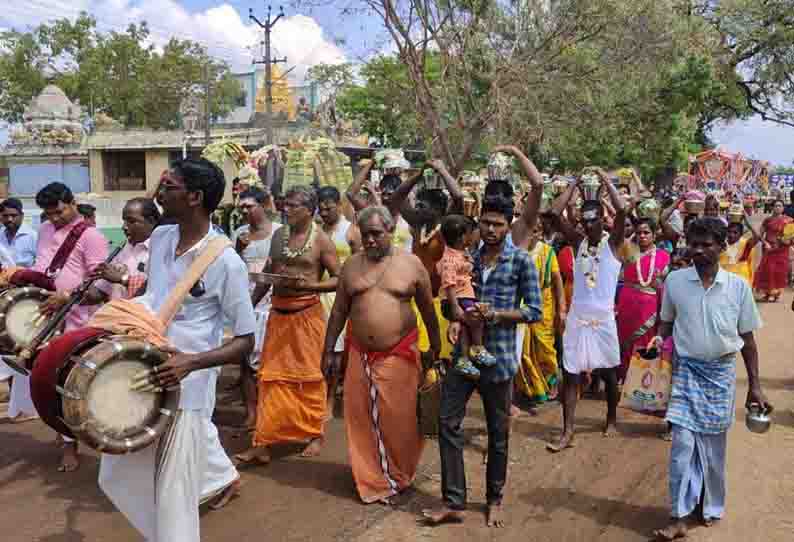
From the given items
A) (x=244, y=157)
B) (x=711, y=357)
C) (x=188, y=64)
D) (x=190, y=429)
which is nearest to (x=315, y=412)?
(x=190, y=429)

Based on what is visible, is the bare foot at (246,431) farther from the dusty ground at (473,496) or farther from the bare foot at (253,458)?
the bare foot at (253,458)

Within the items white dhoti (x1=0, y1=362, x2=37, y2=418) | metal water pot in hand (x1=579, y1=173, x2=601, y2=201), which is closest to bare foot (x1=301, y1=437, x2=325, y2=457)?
white dhoti (x1=0, y1=362, x2=37, y2=418)

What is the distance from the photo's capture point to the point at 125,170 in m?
37.4

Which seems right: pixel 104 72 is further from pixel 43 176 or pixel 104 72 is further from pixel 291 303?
pixel 291 303

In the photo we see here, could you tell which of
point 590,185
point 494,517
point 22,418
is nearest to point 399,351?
point 494,517

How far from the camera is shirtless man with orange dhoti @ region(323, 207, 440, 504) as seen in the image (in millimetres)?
4816

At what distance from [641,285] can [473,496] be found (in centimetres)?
275

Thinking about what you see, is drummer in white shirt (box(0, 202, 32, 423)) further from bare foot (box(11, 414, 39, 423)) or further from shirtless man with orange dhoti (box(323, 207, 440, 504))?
shirtless man with orange dhoti (box(323, 207, 440, 504))

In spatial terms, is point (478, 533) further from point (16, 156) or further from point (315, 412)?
point (16, 156)

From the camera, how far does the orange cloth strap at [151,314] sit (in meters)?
3.08

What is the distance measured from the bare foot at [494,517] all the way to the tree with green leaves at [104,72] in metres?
43.1

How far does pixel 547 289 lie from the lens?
7023 mm

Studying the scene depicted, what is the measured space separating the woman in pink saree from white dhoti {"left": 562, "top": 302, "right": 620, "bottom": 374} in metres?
0.39

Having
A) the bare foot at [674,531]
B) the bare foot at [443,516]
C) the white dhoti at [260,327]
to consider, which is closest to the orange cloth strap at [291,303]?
the white dhoti at [260,327]
